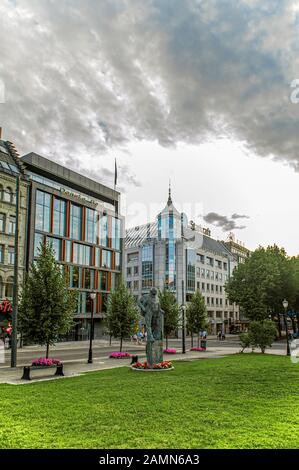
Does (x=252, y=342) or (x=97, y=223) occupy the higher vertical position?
(x=97, y=223)

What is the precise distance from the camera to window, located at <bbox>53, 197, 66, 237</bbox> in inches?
2149

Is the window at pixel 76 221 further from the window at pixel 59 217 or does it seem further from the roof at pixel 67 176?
the roof at pixel 67 176

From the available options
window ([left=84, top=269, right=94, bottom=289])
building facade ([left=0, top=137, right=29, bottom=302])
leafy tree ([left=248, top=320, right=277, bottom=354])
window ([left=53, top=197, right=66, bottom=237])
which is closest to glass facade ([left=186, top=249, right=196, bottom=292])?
window ([left=84, top=269, right=94, bottom=289])

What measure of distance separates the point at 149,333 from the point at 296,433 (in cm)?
1273

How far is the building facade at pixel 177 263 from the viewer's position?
8156 cm

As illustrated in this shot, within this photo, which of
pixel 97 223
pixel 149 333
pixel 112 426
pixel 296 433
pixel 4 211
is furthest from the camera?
pixel 97 223

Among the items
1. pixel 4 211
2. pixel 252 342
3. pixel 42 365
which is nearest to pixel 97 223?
pixel 4 211

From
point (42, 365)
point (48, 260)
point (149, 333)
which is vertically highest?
point (48, 260)

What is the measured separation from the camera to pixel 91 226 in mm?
60656

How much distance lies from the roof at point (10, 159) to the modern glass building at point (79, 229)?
110 inches

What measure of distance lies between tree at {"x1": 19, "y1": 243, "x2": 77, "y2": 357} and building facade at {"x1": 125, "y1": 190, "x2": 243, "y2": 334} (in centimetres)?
5130

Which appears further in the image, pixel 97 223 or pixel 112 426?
pixel 97 223

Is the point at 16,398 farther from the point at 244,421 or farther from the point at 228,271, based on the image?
the point at 228,271
